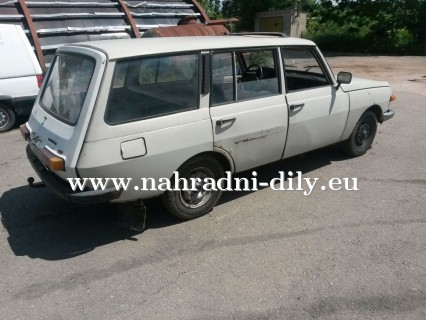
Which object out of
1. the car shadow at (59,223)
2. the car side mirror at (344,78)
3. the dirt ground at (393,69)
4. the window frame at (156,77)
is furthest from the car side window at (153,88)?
the dirt ground at (393,69)

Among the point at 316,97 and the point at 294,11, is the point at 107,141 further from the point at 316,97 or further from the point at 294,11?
the point at 294,11

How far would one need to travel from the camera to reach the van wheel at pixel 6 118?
732cm

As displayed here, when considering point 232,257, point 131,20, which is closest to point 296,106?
point 232,257

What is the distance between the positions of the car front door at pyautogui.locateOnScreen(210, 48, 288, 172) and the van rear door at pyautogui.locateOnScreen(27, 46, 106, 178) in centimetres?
112

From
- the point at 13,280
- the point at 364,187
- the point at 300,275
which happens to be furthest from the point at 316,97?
the point at 13,280

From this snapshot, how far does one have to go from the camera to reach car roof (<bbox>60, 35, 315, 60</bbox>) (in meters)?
3.27

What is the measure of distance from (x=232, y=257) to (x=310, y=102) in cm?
207

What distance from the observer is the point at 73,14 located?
388 inches

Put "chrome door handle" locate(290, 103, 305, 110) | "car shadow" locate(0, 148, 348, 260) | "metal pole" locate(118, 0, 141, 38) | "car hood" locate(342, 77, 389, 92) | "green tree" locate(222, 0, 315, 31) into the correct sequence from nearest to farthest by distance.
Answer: "car shadow" locate(0, 148, 348, 260) → "chrome door handle" locate(290, 103, 305, 110) → "car hood" locate(342, 77, 389, 92) → "metal pole" locate(118, 0, 141, 38) → "green tree" locate(222, 0, 315, 31)

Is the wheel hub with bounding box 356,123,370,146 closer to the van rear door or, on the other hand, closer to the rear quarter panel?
the rear quarter panel

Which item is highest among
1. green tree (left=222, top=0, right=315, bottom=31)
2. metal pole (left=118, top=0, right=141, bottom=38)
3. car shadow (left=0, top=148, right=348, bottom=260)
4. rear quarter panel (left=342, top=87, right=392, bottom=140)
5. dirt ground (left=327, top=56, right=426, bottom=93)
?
green tree (left=222, top=0, right=315, bottom=31)

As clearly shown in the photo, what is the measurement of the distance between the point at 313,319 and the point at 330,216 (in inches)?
60.0

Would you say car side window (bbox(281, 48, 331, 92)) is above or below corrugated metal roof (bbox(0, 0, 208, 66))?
below

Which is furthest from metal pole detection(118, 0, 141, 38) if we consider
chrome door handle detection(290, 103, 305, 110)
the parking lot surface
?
chrome door handle detection(290, 103, 305, 110)
